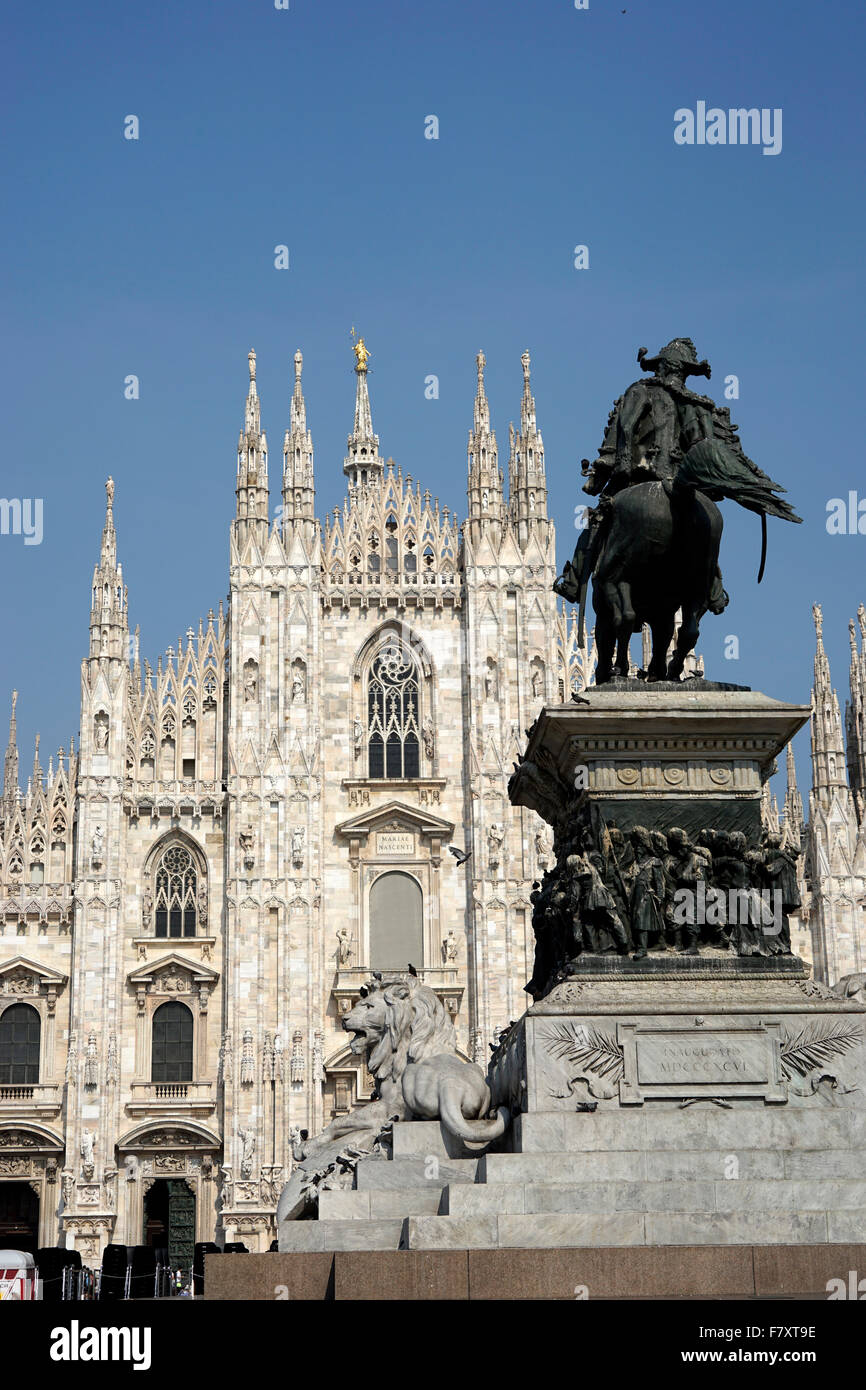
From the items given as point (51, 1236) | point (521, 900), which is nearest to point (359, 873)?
point (521, 900)

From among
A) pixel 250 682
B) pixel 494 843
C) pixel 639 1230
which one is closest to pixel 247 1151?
pixel 494 843

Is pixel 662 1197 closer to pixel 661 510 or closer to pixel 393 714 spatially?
pixel 661 510

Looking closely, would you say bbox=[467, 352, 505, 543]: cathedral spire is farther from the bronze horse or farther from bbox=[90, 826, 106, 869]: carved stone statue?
the bronze horse

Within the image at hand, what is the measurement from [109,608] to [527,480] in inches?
433

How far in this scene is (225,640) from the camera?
152ft

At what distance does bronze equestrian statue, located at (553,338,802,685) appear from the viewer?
36.6ft

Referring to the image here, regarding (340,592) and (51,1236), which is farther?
(340,592)

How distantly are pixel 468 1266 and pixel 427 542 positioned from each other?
3858 cm

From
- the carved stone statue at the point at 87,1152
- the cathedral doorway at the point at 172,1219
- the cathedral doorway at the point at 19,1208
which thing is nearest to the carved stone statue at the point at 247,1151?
Result: the cathedral doorway at the point at 172,1219

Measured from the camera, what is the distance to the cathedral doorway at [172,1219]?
138ft

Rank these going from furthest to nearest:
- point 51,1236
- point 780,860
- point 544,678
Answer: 1. point 544,678
2. point 51,1236
3. point 780,860

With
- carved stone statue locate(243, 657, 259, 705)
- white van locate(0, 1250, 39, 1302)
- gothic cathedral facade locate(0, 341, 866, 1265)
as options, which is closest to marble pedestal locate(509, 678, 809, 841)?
white van locate(0, 1250, 39, 1302)

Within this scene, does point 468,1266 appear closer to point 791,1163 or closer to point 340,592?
point 791,1163

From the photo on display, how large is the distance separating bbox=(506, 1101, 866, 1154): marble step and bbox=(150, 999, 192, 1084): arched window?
3461 cm
